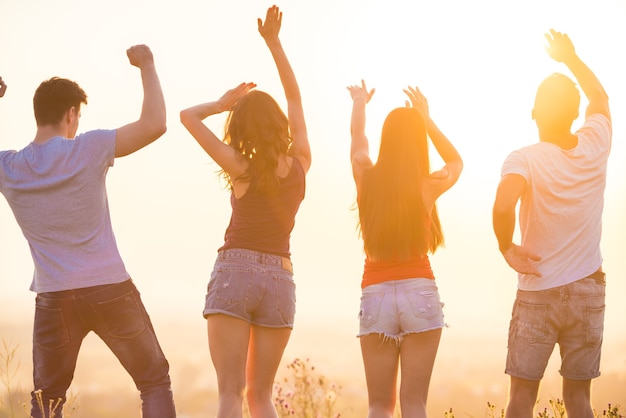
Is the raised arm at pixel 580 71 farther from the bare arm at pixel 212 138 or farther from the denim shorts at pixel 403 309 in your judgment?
the bare arm at pixel 212 138

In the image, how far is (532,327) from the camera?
6590 mm

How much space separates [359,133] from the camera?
6.86 meters

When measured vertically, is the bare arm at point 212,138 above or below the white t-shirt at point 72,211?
above

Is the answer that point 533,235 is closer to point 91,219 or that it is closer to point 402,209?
point 402,209

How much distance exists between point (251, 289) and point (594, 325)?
8.66 feet

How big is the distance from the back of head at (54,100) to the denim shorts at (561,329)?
11.8ft

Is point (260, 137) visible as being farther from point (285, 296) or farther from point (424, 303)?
point (424, 303)

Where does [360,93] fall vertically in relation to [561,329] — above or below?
above

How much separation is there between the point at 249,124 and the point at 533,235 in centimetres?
229

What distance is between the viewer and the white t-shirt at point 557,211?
21.5 ft

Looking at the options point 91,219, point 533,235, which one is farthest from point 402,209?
point 91,219

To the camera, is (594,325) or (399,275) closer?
(399,275)

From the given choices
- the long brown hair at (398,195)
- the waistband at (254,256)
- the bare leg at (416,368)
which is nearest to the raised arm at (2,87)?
the waistband at (254,256)

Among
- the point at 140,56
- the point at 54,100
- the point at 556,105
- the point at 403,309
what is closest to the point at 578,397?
the point at 403,309
